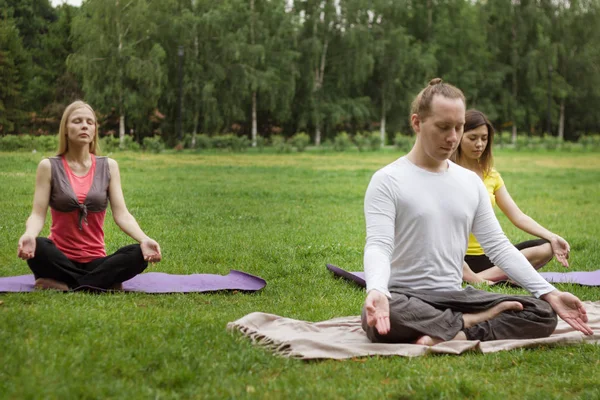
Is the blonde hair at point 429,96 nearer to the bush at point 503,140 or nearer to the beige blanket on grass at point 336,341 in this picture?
the beige blanket on grass at point 336,341

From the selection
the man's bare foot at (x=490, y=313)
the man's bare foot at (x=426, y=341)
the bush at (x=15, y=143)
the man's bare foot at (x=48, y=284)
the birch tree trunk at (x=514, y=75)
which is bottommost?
the man's bare foot at (x=48, y=284)

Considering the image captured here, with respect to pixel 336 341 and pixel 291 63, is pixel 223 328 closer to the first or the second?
pixel 336 341

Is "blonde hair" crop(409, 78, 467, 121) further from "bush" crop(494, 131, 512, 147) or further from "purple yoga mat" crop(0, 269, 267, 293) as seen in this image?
"bush" crop(494, 131, 512, 147)

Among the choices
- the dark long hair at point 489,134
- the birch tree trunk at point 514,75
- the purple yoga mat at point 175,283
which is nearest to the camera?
the purple yoga mat at point 175,283

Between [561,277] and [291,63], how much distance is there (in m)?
27.6

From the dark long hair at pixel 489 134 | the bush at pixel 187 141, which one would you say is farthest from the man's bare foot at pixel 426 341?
the bush at pixel 187 141

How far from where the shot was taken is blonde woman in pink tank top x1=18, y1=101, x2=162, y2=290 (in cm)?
516

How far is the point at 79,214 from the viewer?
5.38 metres

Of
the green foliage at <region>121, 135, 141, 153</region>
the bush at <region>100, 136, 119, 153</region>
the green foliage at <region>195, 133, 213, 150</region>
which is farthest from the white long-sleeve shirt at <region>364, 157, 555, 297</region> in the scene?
the green foliage at <region>195, 133, 213, 150</region>

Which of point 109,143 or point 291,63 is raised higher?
point 291,63

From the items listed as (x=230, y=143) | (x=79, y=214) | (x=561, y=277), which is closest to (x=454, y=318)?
(x=561, y=277)

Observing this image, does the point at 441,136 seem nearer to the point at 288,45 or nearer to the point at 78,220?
the point at 78,220

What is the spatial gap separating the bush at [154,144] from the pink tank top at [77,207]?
29.1 feet

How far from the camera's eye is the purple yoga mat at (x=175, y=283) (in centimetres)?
530
